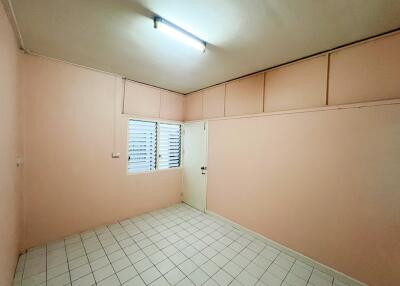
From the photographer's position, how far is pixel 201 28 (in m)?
1.77

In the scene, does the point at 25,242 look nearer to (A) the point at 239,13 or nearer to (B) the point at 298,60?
(A) the point at 239,13

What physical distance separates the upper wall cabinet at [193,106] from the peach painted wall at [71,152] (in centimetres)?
158

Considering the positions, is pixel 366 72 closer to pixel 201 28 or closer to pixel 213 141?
pixel 201 28

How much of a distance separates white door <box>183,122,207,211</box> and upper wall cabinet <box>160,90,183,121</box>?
37 centimetres

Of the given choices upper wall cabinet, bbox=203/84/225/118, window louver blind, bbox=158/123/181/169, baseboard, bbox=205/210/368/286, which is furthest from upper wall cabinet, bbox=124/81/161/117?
baseboard, bbox=205/210/368/286

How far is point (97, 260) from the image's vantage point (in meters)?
2.19

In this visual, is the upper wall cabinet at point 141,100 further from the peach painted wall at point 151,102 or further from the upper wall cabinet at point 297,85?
the upper wall cabinet at point 297,85

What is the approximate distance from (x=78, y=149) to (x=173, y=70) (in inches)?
82.6

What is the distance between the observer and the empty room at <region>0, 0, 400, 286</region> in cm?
167

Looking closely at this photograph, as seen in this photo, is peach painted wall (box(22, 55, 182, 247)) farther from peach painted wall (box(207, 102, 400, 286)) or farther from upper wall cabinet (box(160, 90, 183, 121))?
peach painted wall (box(207, 102, 400, 286))

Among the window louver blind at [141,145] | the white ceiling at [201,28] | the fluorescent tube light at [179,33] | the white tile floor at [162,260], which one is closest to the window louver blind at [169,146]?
the window louver blind at [141,145]

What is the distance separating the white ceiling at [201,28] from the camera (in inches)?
58.3

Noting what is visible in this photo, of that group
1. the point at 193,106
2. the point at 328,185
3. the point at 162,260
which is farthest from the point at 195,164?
the point at 328,185

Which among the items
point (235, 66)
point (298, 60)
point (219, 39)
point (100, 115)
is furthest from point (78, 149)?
point (298, 60)
